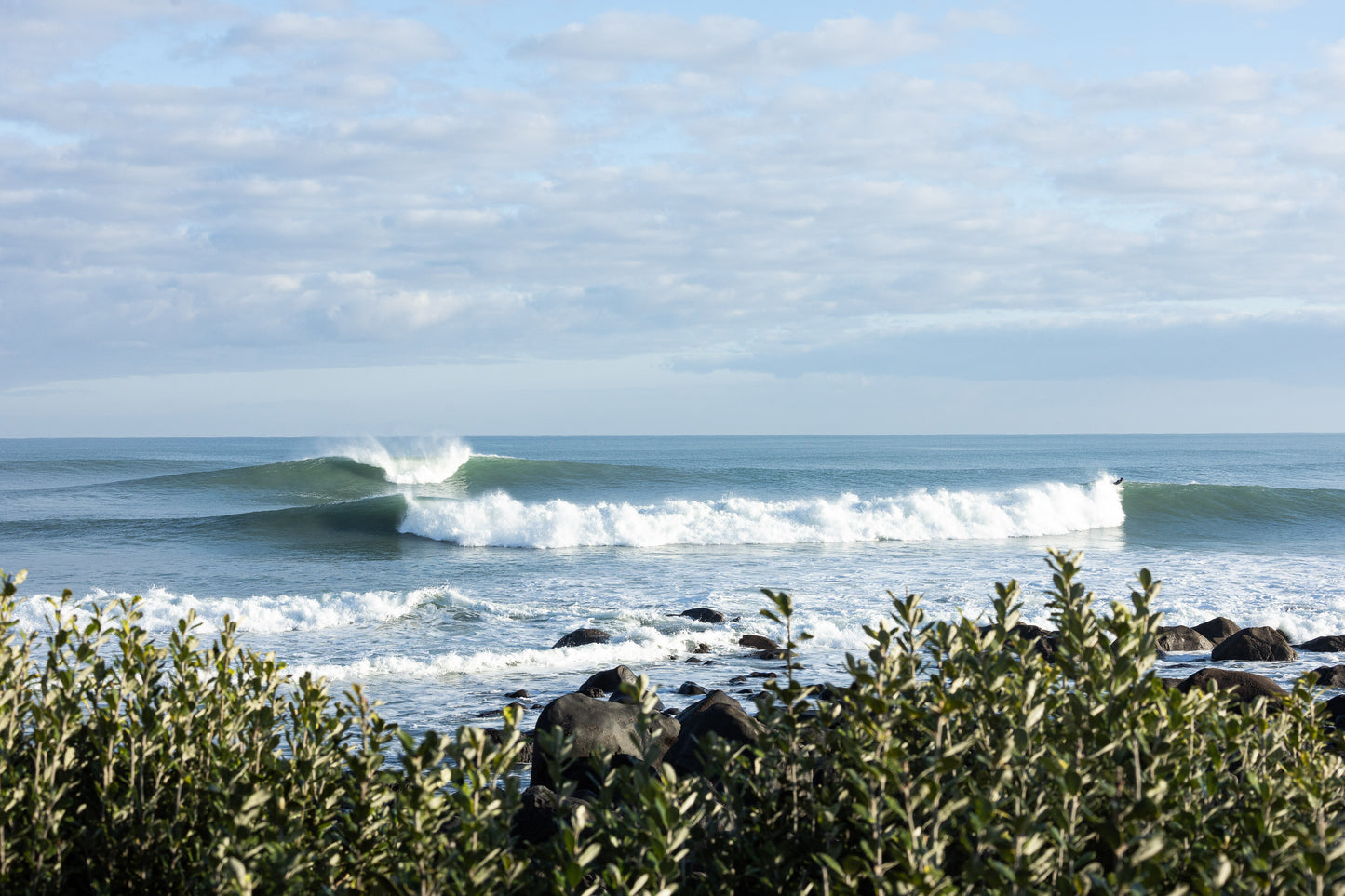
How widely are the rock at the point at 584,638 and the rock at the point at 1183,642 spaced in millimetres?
7117

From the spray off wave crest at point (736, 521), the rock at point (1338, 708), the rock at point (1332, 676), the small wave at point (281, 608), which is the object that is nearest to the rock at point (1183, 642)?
the rock at point (1332, 676)

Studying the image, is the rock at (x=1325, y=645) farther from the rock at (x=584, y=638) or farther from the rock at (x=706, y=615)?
the rock at (x=584, y=638)

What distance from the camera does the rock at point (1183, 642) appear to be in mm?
12148

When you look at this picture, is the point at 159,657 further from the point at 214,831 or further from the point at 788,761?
the point at 788,761

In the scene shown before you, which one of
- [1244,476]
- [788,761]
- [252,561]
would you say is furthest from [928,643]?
[1244,476]

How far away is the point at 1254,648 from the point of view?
11609 mm

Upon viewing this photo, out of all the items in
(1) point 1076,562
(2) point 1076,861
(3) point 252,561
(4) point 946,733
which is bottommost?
(3) point 252,561

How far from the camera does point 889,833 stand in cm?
235

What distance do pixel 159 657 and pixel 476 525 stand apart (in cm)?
2461

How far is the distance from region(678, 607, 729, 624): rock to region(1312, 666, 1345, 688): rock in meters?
7.32

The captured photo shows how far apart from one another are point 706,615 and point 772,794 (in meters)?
11.4

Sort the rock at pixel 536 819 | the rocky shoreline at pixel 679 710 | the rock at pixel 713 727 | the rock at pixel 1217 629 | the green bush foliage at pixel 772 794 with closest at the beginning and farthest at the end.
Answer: the green bush foliage at pixel 772 794 → the rocky shoreline at pixel 679 710 → the rock at pixel 536 819 → the rock at pixel 713 727 → the rock at pixel 1217 629

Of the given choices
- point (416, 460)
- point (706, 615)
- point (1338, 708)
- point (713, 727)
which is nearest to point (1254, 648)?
point (1338, 708)

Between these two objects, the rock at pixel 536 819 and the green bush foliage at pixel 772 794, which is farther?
the rock at pixel 536 819
